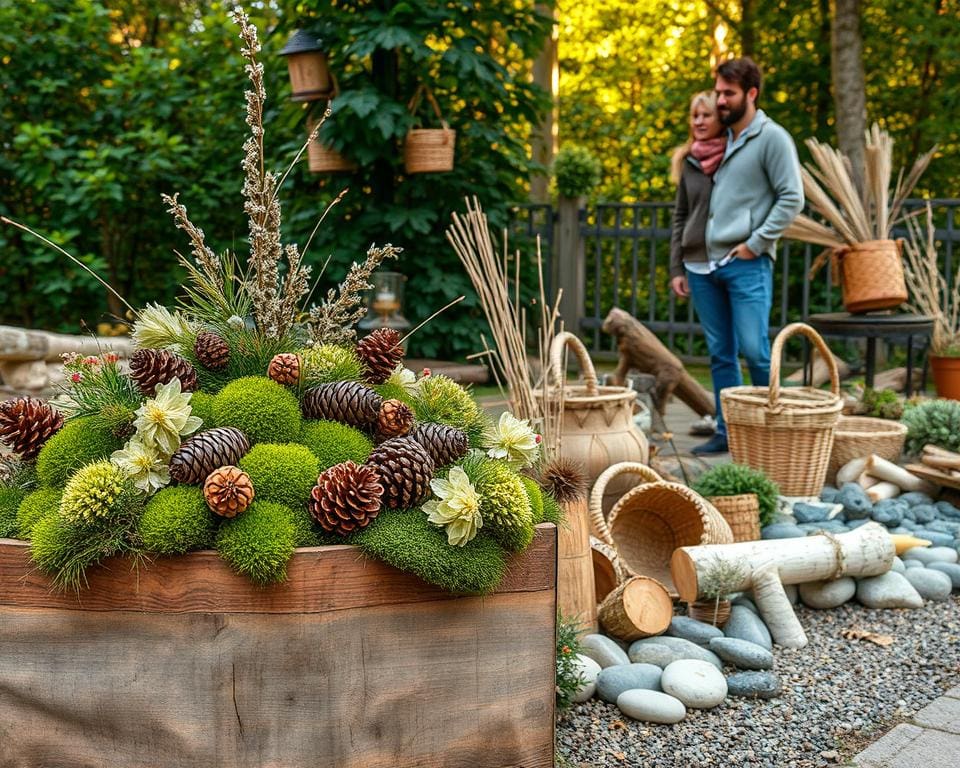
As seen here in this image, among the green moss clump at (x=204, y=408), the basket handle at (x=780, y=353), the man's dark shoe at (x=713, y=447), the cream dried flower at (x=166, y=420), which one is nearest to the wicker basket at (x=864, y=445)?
the basket handle at (x=780, y=353)

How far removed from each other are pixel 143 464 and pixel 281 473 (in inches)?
9.8

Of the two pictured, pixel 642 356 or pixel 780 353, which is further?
pixel 642 356

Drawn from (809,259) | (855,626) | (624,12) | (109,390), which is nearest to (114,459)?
(109,390)

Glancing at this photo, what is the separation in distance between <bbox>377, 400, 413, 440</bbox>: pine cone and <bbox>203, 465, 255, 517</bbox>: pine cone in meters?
0.35

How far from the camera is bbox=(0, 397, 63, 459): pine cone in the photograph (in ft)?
6.73

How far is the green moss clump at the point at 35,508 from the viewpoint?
75.4 inches

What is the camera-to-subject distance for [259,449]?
197 cm

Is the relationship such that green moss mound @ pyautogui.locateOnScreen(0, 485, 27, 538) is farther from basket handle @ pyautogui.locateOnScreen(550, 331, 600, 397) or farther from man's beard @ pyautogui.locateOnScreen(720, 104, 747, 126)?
man's beard @ pyautogui.locateOnScreen(720, 104, 747, 126)

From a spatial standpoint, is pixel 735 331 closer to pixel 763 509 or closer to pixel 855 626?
pixel 763 509

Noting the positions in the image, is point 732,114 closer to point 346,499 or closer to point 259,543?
point 346,499

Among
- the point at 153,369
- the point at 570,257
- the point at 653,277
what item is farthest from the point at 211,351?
the point at 570,257

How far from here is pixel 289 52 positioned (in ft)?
24.7

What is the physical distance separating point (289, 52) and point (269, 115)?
841 mm

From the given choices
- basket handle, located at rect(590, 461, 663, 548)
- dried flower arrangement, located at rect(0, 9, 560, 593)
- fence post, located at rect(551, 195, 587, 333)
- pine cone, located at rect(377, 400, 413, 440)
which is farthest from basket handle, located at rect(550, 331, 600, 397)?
fence post, located at rect(551, 195, 587, 333)
